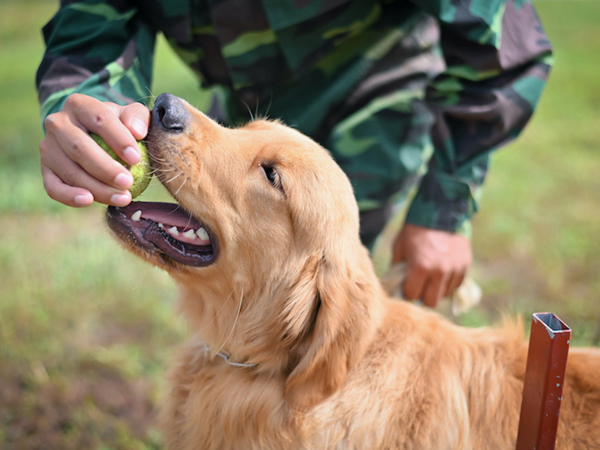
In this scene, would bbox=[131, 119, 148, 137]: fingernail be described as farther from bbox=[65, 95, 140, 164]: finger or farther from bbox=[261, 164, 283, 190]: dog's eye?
bbox=[261, 164, 283, 190]: dog's eye

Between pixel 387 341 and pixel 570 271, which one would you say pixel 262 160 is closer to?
pixel 387 341

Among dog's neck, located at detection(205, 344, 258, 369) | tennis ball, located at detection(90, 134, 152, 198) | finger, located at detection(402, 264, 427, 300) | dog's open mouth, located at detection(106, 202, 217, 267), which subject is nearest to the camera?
tennis ball, located at detection(90, 134, 152, 198)

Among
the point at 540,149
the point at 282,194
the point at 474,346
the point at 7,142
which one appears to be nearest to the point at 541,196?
the point at 540,149

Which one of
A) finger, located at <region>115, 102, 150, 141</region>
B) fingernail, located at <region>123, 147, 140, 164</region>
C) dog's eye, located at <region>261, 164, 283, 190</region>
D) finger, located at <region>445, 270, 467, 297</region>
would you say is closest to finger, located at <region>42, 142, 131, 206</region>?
fingernail, located at <region>123, 147, 140, 164</region>

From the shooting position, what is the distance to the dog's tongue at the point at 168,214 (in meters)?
2.38

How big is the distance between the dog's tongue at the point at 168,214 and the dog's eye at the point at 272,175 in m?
0.38

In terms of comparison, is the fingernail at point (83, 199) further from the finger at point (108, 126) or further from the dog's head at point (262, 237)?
the dog's head at point (262, 237)

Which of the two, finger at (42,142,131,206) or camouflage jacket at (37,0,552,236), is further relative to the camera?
camouflage jacket at (37,0,552,236)

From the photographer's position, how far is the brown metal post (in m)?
1.73

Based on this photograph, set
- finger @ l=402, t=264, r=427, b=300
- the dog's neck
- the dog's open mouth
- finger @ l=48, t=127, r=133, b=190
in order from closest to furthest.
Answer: finger @ l=48, t=127, r=133, b=190
the dog's open mouth
the dog's neck
finger @ l=402, t=264, r=427, b=300

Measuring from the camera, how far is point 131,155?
1933mm

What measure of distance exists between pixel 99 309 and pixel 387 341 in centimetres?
270

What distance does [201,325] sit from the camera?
2.61 m

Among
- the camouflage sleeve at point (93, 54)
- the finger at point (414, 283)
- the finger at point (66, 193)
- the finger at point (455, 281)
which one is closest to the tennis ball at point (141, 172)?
the finger at point (66, 193)
